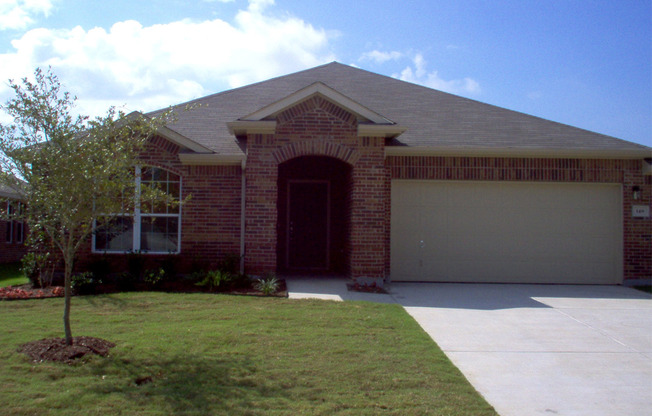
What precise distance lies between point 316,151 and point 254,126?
1328 mm

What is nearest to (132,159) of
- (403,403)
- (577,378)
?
(403,403)

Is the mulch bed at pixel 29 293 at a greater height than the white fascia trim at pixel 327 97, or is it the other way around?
the white fascia trim at pixel 327 97

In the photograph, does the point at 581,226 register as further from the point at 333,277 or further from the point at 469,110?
the point at 333,277

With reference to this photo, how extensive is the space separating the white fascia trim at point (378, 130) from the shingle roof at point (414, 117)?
0.80m

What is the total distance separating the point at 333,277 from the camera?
12.1 m

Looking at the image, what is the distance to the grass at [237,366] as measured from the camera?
4.71 m

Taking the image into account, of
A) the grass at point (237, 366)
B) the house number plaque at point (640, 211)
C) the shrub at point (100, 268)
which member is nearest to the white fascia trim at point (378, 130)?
the grass at point (237, 366)

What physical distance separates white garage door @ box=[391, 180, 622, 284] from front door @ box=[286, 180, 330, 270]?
2.61 meters

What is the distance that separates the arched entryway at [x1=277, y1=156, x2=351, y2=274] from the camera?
13.9 m

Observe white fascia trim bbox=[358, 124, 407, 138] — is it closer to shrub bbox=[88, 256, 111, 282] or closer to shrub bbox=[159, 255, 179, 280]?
shrub bbox=[159, 255, 179, 280]

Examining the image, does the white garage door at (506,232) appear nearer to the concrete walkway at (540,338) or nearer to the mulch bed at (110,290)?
the concrete walkway at (540,338)

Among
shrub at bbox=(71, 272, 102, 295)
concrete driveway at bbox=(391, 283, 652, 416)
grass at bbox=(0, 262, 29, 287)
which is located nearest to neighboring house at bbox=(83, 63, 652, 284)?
concrete driveway at bbox=(391, 283, 652, 416)

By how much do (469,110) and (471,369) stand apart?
32.1 ft

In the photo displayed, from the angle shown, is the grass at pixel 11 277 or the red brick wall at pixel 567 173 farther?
the grass at pixel 11 277
